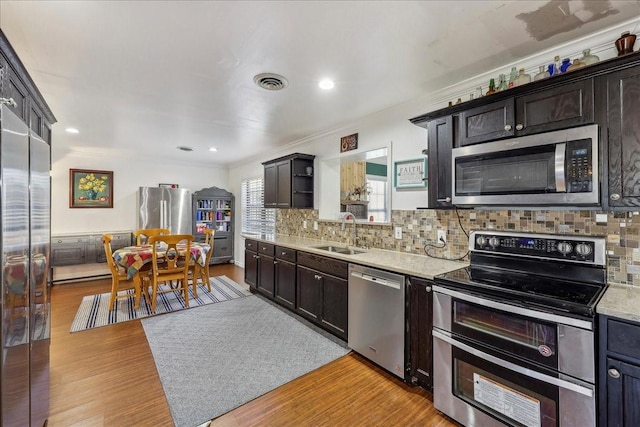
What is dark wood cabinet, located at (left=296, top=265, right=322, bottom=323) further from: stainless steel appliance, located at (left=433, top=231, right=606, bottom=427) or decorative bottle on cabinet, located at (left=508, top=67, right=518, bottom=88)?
decorative bottle on cabinet, located at (left=508, top=67, right=518, bottom=88)

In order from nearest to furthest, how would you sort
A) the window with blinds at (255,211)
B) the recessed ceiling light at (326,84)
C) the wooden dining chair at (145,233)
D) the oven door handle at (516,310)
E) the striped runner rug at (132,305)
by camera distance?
the oven door handle at (516,310), the recessed ceiling light at (326,84), the striped runner rug at (132,305), the wooden dining chair at (145,233), the window with blinds at (255,211)

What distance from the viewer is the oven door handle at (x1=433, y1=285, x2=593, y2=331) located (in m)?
1.39

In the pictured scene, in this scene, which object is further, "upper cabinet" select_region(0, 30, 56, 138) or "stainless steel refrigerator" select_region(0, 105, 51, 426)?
"upper cabinet" select_region(0, 30, 56, 138)

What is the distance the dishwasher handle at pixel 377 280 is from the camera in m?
2.28

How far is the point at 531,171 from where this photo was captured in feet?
6.04

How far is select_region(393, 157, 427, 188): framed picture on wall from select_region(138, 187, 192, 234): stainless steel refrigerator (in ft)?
16.1

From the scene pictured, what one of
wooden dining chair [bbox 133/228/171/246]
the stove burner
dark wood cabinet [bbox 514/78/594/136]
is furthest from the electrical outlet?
wooden dining chair [bbox 133/228/171/246]

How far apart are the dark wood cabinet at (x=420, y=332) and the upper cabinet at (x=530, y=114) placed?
1.13 meters

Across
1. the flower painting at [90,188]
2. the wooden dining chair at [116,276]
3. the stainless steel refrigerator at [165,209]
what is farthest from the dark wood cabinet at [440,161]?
the flower painting at [90,188]

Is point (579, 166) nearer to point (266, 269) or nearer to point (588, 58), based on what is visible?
point (588, 58)

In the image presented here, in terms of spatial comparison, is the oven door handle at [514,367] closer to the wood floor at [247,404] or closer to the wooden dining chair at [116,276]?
the wood floor at [247,404]

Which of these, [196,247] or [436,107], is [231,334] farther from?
[436,107]

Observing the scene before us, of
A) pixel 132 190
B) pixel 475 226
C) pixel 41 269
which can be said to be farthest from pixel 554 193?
pixel 132 190

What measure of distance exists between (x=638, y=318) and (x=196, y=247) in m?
→ 4.33
